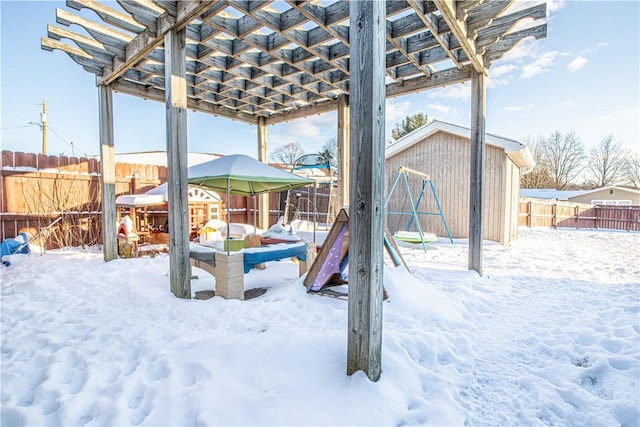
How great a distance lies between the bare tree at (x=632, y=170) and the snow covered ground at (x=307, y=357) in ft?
97.2

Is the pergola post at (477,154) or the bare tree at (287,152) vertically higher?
the bare tree at (287,152)

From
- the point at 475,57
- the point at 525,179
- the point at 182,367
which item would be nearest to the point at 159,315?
the point at 182,367

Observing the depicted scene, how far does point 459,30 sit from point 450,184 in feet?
18.6

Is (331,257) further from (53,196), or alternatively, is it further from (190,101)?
(53,196)

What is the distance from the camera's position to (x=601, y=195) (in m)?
22.2

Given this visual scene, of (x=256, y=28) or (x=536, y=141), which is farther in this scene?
(x=536, y=141)

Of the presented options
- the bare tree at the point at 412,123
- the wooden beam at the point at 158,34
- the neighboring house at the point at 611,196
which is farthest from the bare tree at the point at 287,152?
the wooden beam at the point at 158,34

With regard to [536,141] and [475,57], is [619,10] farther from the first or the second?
[536,141]

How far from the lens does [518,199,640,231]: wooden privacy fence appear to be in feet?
44.6

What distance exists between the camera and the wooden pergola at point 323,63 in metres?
1.72

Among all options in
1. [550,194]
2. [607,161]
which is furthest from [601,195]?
[607,161]

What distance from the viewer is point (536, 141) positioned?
27.3 metres

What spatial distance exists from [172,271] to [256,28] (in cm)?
293

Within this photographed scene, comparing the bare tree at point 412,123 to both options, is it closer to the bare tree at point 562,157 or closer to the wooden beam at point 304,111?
the wooden beam at point 304,111
